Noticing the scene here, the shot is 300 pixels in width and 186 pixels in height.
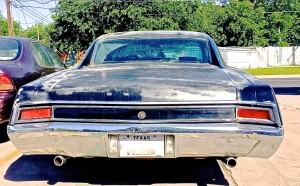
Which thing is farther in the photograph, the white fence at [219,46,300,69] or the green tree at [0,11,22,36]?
the green tree at [0,11,22,36]

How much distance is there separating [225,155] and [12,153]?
3.15 m

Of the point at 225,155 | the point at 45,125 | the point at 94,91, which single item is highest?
the point at 94,91

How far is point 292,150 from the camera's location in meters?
5.05

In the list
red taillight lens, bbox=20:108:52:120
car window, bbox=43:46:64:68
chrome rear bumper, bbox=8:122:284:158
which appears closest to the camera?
chrome rear bumper, bbox=8:122:284:158

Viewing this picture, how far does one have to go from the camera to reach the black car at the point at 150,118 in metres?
3.05

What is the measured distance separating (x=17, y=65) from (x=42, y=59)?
39.8 inches

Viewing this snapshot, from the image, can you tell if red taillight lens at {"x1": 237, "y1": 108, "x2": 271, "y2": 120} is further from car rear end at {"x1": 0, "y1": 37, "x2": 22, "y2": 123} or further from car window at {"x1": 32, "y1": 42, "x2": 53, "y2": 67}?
car window at {"x1": 32, "y1": 42, "x2": 53, "y2": 67}

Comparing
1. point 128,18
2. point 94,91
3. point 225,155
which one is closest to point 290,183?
point 225,155

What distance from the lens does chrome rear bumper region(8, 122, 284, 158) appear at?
3.02m

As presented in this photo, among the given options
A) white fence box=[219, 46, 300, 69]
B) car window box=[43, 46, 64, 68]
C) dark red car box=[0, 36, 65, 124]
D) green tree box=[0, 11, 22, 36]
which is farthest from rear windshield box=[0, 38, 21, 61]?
green tree box=[0, 11, 22, 36]

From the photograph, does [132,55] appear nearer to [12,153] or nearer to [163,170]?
[163,170]

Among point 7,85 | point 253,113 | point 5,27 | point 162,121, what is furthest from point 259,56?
point 5,27

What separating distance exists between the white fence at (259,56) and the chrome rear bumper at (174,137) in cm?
3190

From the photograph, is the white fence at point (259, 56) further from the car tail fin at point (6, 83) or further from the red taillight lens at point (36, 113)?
the red taillight lens at point (36, 113)
